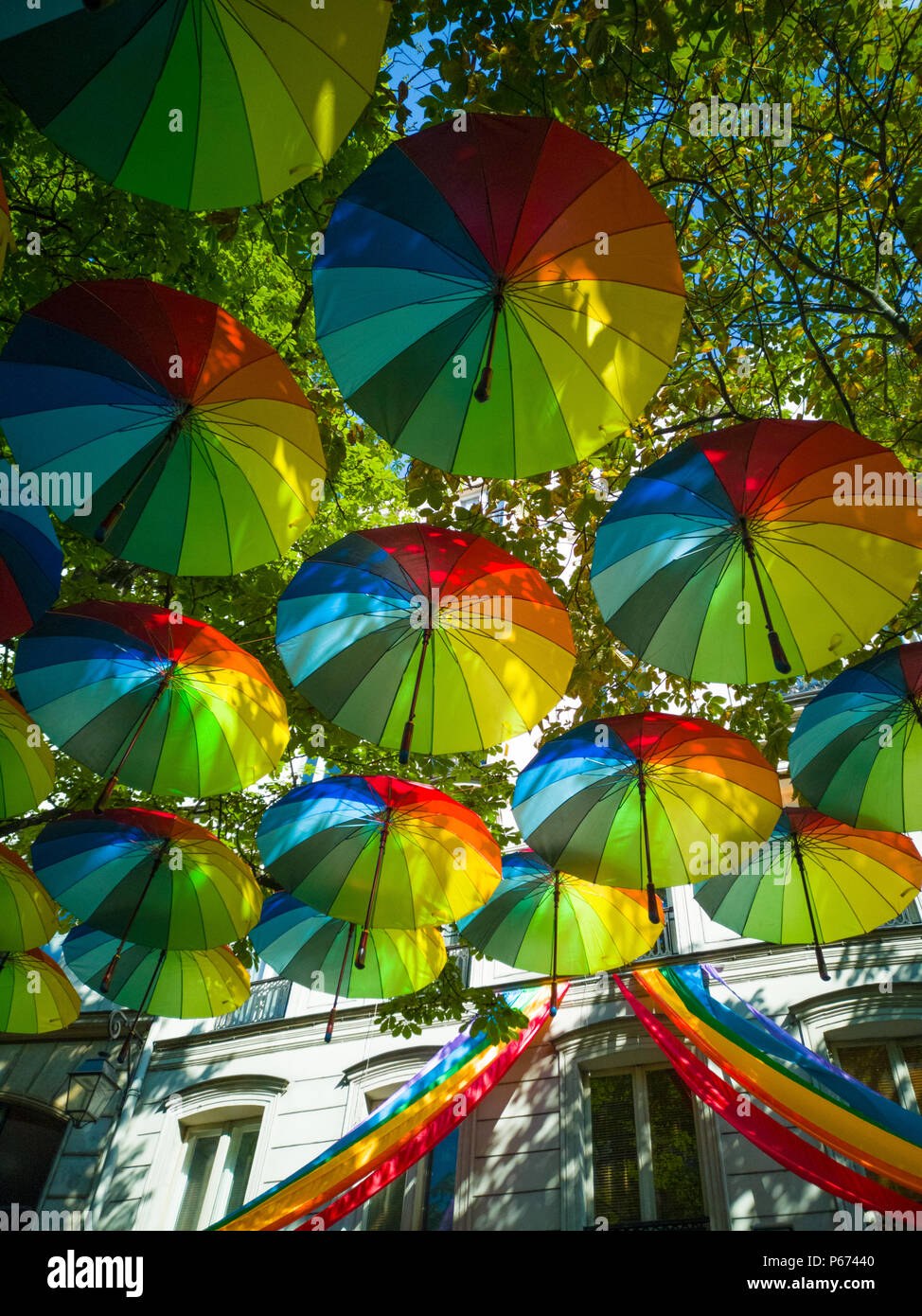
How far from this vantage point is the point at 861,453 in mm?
4293

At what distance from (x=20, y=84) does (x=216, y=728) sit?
4.05 meters

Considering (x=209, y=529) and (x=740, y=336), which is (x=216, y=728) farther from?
(x=740, y=336)

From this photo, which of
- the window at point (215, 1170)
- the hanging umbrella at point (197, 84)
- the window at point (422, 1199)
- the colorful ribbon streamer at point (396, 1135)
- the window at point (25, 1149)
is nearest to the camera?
the hanging umbrella at point (197, 84)

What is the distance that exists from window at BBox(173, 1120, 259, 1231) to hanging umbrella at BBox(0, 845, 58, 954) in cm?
→ 597

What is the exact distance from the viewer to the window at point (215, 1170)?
11.1 m

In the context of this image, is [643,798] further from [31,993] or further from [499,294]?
[31,993]

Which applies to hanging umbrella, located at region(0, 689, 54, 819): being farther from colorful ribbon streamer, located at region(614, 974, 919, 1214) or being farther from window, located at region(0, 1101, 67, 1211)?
window, located at region(0, 1101, 67, 1211)

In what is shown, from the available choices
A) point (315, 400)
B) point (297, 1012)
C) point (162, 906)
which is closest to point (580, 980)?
point (297, 1012)

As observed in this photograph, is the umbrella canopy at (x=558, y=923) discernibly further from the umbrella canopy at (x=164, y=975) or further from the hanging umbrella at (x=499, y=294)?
the hanging umbrella at (x=499, y=294)

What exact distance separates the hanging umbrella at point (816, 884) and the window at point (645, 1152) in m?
3.86

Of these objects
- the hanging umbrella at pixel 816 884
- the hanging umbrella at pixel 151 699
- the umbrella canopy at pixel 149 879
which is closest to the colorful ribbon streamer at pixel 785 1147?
the hanging umbrella at pixel 816 884

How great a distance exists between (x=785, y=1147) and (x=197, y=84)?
782cm

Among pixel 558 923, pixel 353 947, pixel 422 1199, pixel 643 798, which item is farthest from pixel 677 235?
pixel 422 1199

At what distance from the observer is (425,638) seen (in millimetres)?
5352
